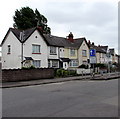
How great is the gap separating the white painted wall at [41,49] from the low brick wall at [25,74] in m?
6.49

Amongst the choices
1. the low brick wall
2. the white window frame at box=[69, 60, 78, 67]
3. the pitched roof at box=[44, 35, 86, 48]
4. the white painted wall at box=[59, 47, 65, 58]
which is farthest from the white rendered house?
the white window frame at box=[69, 60, 78, 67]

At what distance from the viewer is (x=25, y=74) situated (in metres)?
22.0

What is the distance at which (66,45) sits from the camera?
1470 inches

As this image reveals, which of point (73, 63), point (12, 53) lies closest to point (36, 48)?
point (12, 53)

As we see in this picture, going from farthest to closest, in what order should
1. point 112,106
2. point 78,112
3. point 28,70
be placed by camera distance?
point 28,70
point 112,106
point 78,112

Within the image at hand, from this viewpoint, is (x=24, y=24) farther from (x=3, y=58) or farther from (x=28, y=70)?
(x=28, y=70)

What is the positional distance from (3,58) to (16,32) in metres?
5.58

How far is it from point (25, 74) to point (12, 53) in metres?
9.83

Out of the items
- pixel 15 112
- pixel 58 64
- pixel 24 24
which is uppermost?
pixel 24 24

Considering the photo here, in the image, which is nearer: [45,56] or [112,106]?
[112,106]

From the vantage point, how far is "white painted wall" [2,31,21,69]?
29.3m

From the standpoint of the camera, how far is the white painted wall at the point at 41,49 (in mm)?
29359

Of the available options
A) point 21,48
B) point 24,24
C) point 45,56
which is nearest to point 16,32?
point 21,48

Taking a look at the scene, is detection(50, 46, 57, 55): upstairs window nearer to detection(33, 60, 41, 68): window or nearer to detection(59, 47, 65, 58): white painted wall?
detection(59, 47, 65, 58): white painted wall
